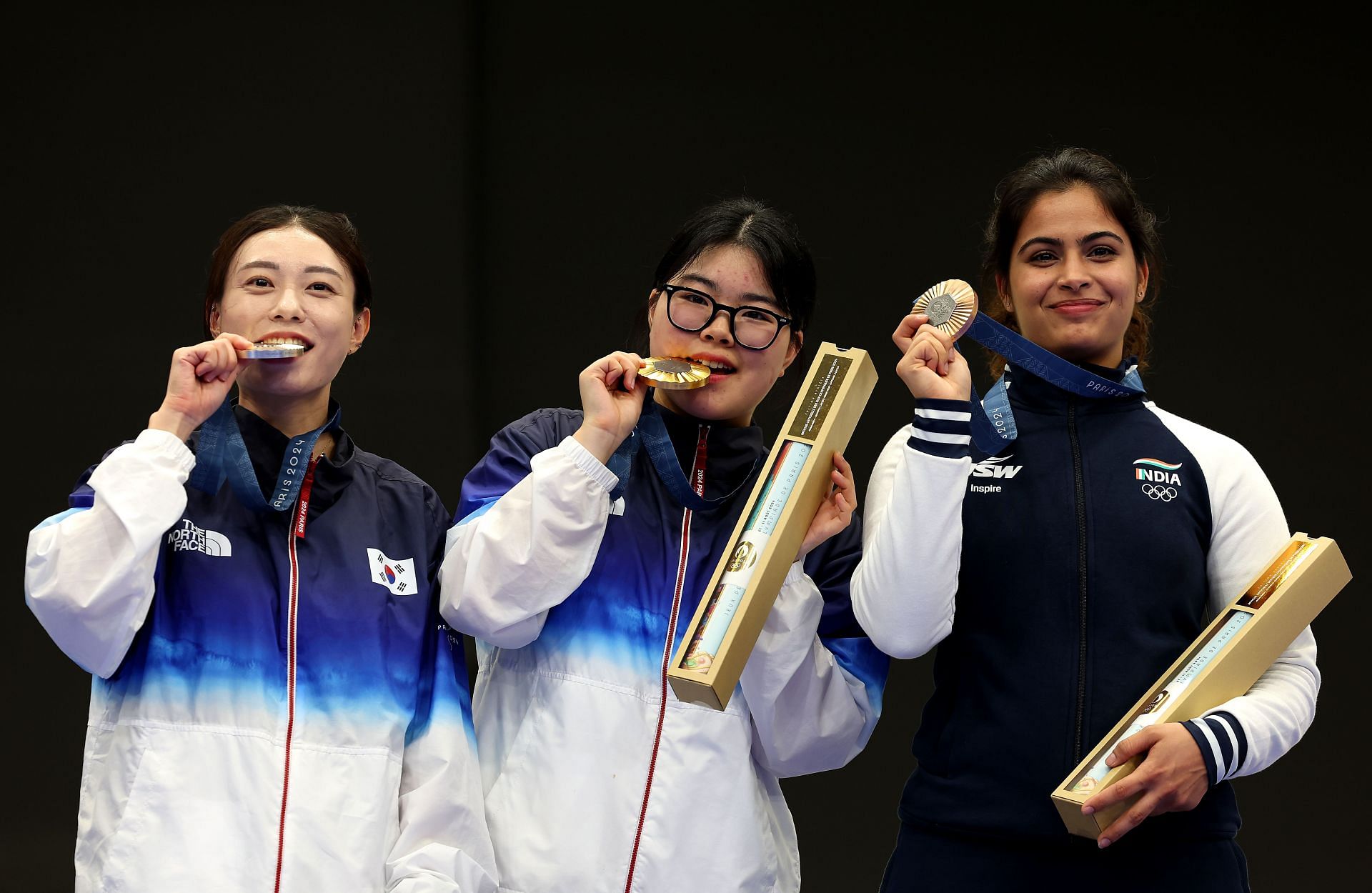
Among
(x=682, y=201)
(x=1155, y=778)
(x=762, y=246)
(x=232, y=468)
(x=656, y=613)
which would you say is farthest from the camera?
(x=682, y=201)

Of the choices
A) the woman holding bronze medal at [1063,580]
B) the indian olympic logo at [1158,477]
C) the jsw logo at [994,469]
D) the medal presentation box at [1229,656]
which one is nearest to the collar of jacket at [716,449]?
the woman holding bronze medal at [1063,580]

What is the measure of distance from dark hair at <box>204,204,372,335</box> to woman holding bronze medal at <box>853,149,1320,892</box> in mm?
822

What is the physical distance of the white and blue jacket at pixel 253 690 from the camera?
5.48ft

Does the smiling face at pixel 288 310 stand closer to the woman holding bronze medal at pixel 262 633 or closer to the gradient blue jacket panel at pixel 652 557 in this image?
the woman holding bronze medal at pixel 262 633

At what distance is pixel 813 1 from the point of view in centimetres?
374

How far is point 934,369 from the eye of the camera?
1.78m

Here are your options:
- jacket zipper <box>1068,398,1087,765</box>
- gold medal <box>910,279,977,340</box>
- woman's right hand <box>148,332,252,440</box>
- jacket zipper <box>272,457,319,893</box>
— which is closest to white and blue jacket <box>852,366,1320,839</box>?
jacket zipper <box>1068,398,1087,765</box>

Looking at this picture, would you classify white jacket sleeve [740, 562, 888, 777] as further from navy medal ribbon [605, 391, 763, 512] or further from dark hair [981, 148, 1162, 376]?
dark hair [981, 148, 1162, 376]

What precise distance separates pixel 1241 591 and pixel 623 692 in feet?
2.69

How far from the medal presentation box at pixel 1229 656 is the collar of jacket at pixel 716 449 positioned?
65 cm

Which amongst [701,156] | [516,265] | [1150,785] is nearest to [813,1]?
[701,156]

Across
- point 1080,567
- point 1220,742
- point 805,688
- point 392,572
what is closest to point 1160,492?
point 1080,567

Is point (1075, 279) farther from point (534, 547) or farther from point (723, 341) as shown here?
point (534, 547)

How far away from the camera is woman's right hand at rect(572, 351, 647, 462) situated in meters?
1.90
